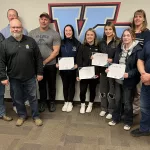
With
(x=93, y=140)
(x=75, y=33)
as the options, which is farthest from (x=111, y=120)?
(x=75, y=33)

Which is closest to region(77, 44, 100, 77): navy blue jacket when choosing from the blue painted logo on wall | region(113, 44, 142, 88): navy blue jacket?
the blue painted logo on wall

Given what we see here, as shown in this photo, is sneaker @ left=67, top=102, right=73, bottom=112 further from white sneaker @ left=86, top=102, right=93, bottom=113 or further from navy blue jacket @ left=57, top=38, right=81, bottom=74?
navy blue jacket @ left=57, top=38, right=81, bottom=74

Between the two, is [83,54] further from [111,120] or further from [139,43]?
[111,120]

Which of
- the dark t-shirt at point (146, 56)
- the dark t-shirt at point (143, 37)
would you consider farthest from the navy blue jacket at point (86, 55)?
the dark t-shirt at point (146, 56)

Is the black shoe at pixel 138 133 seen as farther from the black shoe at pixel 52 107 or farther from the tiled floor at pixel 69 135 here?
the black shoe at pixel 52 107

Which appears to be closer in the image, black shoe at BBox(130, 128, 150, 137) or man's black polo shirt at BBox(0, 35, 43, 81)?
man's black polo shirt at BBox(0, 35, 43, 81)

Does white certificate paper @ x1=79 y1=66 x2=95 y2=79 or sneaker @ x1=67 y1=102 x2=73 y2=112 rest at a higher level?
white certificate paper @ x1=79 y1=66 x2=95 y2=79

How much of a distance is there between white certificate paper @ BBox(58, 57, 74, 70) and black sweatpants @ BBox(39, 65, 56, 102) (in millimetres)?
196

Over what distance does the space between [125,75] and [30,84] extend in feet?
4.42

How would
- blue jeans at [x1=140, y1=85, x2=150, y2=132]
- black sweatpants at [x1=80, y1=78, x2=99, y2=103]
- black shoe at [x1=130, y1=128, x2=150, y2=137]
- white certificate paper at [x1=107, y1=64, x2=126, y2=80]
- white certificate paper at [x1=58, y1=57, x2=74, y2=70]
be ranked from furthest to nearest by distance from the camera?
1. black sweatpants at [x1=80, y1=78, x2=99, y2=103]
2. white certificate paper at [x1=58, y1=57, x2=74, y2=70]
3. black shoe at [x1=130, y1=128, x2=150, y2=137]
4. white certificate paper at [x1=107, y1=64, x2=126, y2=80]
5. blue jeans at [x1=140, y1=85, x2=150, y2=132]

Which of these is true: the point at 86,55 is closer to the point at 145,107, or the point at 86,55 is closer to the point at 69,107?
the point at 69,107

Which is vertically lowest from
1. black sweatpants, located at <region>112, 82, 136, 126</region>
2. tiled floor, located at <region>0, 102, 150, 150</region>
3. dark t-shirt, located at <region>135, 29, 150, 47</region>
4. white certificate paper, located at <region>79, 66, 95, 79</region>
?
tiled floor, located at <region>0, 102, 150, 150</region>

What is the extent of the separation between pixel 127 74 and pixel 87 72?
29.1 inches

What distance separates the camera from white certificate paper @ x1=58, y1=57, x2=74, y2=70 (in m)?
→ 3.03
